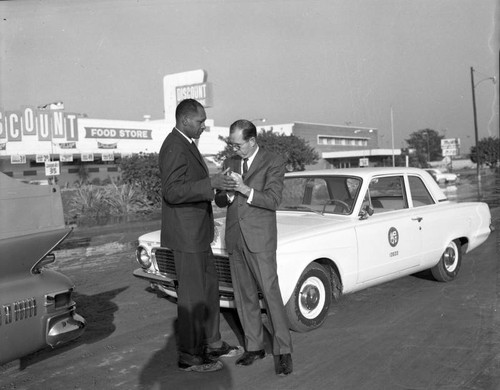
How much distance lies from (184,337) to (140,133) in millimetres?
38971

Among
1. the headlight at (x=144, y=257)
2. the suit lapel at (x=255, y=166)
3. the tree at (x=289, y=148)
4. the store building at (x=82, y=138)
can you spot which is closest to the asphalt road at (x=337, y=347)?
the headlight at (x=144, y=257)

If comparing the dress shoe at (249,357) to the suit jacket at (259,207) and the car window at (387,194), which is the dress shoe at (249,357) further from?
the car window at (387,194)

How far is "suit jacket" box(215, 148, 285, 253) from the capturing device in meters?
3.93

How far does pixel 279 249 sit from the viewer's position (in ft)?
15.0

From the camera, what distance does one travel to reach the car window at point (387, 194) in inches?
239

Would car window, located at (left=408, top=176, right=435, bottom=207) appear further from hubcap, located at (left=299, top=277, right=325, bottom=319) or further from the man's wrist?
the man's wrist

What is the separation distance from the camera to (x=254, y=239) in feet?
12.9

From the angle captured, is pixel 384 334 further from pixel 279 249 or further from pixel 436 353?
pixel 279 249

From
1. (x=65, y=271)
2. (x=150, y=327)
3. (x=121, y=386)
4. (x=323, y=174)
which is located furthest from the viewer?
(x=65, y=271)

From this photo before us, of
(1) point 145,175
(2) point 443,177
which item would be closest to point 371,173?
(1) point 145,175

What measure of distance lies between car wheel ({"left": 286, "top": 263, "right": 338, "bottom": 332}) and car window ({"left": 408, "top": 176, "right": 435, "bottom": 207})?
2.10 metres

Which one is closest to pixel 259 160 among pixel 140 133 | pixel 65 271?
pixel 65 271

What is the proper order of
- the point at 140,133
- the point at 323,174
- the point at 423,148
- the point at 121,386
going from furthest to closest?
1. the point at 423,148
2. the point at 140,133
3. the point at 323,174
4. the point at 121,386

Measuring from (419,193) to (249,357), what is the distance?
3.53m
